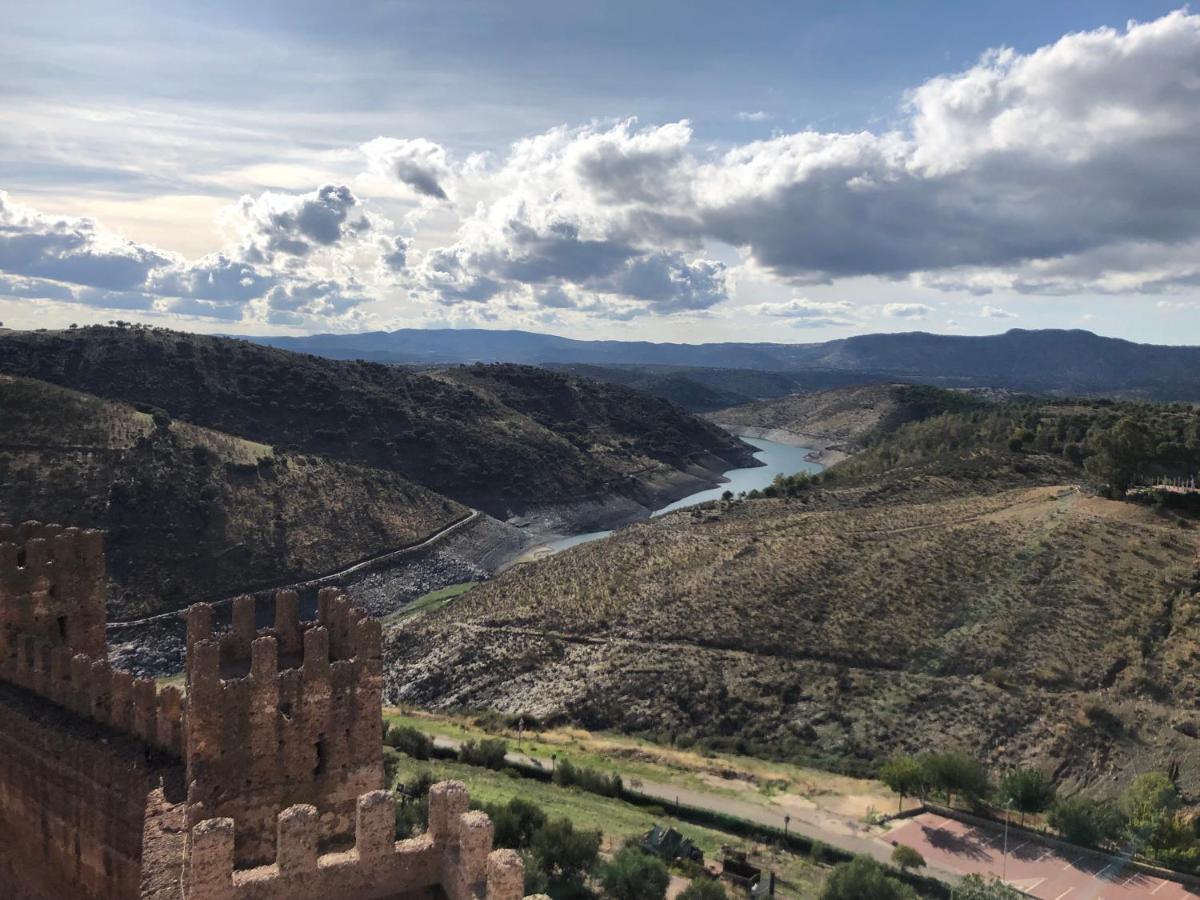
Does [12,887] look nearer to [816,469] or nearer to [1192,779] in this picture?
[1192,779]

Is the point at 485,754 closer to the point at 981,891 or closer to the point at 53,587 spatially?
the point at 981,891

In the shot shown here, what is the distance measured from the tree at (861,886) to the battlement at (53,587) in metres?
25.0

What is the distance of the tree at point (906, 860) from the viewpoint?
110 feet

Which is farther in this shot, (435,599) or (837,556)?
(435,599)

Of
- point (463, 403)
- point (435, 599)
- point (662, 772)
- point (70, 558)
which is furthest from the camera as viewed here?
point (463, 403)

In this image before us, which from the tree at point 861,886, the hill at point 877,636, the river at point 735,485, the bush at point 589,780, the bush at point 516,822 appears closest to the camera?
the tree at point 861,886

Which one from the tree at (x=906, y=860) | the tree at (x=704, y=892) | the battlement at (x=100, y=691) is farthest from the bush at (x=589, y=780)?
the battlement at (x=100, y=691)

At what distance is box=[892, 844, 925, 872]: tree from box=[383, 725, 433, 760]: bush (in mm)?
24198

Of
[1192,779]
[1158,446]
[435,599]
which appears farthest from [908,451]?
[1192,779]

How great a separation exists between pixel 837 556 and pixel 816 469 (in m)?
123

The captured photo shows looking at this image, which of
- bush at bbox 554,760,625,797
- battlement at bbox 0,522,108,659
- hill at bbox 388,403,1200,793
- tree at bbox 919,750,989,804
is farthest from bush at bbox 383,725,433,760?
tree at bbox 919,750,989,804

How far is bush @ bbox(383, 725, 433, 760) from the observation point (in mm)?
45000

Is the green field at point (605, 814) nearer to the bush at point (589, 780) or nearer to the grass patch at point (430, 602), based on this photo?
the bush at point (589, 780)

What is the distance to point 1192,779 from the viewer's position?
128 ft
